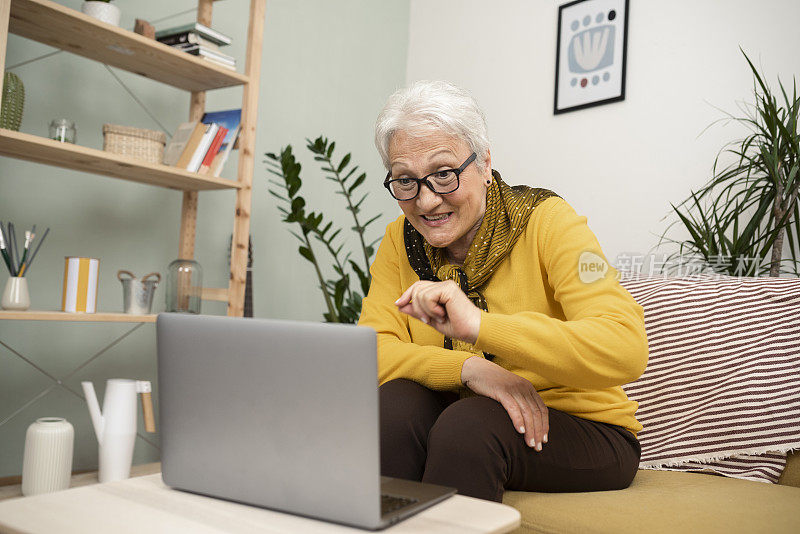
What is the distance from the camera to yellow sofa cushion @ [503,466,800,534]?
3.24ft

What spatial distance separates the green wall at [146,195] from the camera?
2.08 metres

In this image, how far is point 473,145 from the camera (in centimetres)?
130

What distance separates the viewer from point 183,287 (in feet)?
7.13

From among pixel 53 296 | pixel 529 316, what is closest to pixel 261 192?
pixel 53 296

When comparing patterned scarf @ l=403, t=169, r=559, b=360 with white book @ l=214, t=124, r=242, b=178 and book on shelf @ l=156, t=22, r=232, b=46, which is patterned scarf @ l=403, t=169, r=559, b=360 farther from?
book on shelf @ l=156, t=22, r=232, b=46

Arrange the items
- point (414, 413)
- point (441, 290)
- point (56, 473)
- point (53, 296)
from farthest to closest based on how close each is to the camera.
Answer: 1. point (53, 296)
2. point (56, 473)
3. point (414, 413)
4. point (441, 290)

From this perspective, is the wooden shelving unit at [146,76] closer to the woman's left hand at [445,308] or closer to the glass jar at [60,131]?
the glass jar at [60,131]

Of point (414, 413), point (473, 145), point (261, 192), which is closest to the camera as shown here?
point (414, 413)

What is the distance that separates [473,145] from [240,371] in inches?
29.1

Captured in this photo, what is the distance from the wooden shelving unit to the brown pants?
110cm

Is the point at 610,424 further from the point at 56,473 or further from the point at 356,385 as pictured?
the point at 56,473

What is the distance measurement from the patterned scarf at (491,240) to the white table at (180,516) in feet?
1.85

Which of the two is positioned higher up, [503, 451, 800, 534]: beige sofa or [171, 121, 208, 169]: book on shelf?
[171, 121, 208, 169]: book on shelf

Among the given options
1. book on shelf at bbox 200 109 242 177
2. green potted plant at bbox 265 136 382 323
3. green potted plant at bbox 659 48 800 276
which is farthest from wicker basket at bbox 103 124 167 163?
green potted plant at bbox 659 48 800 276
